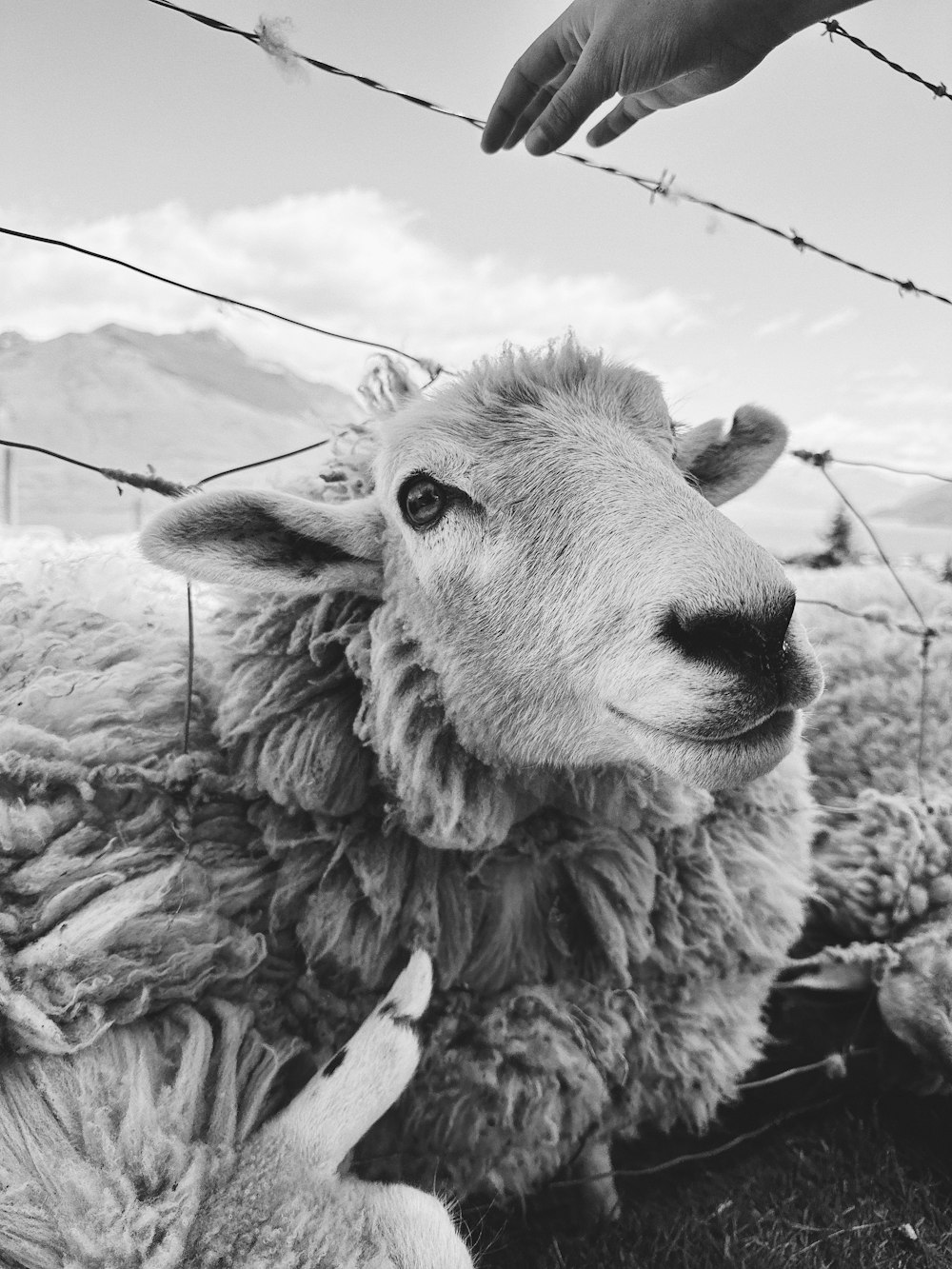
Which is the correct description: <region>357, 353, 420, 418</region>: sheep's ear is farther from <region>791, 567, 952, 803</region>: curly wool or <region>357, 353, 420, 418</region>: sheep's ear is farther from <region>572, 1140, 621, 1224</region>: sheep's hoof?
<region>572, 1140, 621, 1224</region>: sheep's hoof

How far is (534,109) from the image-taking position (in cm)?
143

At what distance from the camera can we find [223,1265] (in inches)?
41.5

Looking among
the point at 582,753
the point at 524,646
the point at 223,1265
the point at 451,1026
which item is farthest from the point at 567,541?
the point at 223,1265

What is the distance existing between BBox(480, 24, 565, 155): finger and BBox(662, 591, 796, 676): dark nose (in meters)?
0.94

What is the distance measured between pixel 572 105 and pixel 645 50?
5.8 inches

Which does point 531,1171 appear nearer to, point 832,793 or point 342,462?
point 832,793

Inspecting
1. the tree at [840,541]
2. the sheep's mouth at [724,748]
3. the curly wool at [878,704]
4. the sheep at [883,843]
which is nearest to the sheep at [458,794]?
the sheep's mouth at [724,748]

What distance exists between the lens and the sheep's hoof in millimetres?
1582

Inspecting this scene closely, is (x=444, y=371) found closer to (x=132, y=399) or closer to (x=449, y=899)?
(x=449, y=899)

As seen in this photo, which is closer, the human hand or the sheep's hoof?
the human hand

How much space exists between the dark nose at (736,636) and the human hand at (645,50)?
0.75 m

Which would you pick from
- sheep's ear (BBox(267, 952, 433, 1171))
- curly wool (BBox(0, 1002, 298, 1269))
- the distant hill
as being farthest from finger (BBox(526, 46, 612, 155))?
the distant hill

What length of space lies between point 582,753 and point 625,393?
2.24 ft

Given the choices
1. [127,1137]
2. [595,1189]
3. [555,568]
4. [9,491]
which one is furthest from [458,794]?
[9,491]
